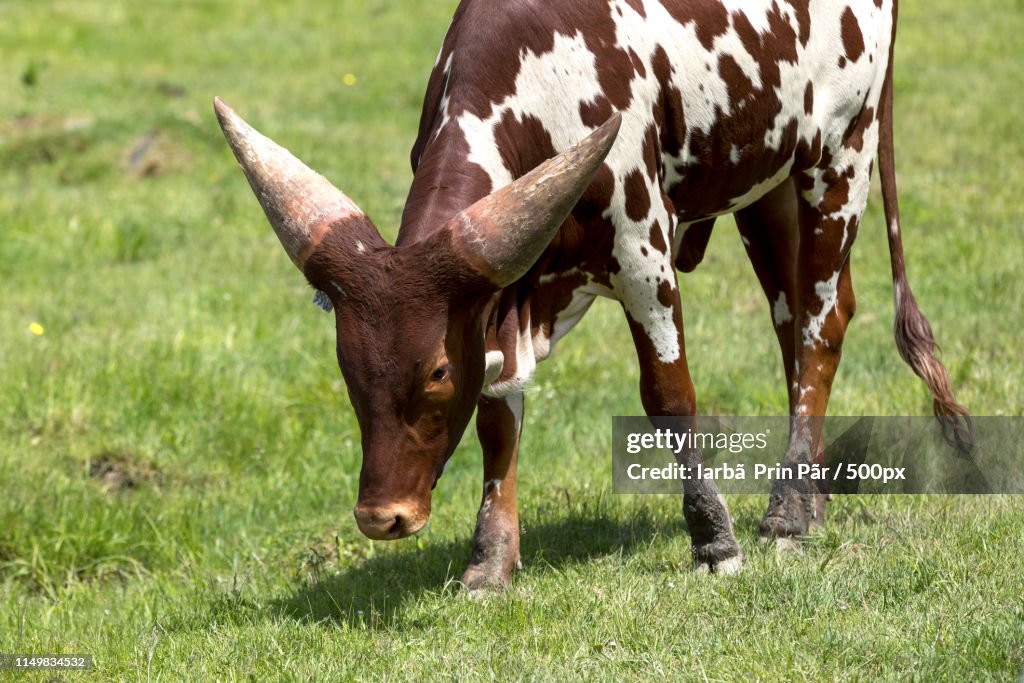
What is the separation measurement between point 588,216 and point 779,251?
172cm

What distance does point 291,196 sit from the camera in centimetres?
412

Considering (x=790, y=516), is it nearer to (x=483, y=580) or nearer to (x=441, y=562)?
(x=483, y=580)

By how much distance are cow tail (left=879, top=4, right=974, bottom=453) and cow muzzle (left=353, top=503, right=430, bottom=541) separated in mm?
2718

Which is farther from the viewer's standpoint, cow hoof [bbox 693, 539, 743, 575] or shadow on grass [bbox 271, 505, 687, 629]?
cow hoof [bbox 693, 539, 743, 575]

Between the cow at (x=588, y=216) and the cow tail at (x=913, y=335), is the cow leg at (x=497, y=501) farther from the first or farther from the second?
the cow tail at (x=913, y=335)

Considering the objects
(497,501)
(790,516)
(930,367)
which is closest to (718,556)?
(790,516)

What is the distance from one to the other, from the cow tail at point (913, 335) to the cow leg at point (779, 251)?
0.45m

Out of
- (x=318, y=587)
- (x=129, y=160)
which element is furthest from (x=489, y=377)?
(x=129, y=160)

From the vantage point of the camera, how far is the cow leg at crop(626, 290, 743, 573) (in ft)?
16.2

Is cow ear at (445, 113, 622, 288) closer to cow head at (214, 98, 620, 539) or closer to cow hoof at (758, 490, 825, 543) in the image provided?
cow head at (214, 98, 620, 539)

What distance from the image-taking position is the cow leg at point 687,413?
4.95m

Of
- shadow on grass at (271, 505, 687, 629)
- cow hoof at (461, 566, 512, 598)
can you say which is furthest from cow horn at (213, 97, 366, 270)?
cow hoof at (461, 566, 512, 598)

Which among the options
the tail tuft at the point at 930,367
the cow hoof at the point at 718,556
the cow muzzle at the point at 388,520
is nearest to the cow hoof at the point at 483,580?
the cow hoof at the point at 718,556

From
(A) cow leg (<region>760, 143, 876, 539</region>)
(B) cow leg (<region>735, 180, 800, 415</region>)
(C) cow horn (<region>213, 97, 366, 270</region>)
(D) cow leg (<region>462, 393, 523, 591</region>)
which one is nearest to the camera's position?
(C) cow horn (<region>213, 97, 366, 270</region>)
